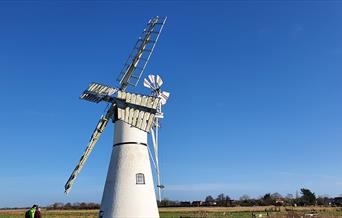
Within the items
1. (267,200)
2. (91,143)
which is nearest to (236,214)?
(91,143)

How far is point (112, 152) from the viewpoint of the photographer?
64.3ft

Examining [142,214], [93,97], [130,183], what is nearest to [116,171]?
[130,183]

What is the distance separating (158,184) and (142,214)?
112 inches

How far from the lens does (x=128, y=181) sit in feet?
60.7

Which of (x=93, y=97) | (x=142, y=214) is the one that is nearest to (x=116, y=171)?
(x=142, y=214)

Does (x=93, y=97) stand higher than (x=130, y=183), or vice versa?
(x=93, y=97)

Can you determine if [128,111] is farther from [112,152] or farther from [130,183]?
[130,183]

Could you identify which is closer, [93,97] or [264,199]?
[93,97]

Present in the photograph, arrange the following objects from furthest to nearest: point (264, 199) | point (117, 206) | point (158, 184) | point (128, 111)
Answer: point (264, 199) → point (158, 184) → point (128, 111) → point (117, 206)

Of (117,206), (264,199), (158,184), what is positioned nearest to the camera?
(117,206)

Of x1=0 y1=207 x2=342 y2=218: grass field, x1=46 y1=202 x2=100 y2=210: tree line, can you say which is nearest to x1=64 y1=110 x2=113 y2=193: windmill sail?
x1=0 y1=207 x2=342 y2=218: grass field

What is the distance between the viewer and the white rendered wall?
18.2 m

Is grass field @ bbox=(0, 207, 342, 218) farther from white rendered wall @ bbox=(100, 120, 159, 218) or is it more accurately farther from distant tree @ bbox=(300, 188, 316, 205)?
distant tree @ bbox=(300, 188, 316, 205)

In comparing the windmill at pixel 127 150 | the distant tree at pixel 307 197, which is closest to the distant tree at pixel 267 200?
the distant tree at pixel 307 197
